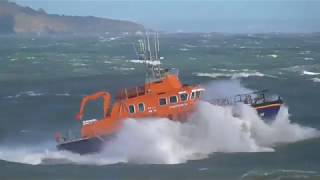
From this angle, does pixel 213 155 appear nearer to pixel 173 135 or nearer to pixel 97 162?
pixel 173 135

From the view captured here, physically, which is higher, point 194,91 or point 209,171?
point 194,91

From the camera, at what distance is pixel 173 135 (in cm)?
4028

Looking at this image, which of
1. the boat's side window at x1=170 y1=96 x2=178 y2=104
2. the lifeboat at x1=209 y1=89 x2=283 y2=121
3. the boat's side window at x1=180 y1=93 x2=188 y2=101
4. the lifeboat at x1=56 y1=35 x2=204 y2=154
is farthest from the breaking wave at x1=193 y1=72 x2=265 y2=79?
the boat's side window at x1=170 y1=96 x2=178 y2=104

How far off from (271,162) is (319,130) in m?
8.49

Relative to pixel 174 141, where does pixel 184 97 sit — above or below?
above

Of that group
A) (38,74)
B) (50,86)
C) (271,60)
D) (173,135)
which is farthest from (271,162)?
(271,60)

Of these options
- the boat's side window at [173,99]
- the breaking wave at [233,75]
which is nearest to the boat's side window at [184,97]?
the boat's side window at [173,99]

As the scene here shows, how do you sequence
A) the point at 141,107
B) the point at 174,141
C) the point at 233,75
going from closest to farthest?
1. the point at 174,141
2. the point at 141,107
3. the point at 233,75

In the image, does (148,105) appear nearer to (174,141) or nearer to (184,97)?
(184,97)

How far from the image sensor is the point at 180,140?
40438mm

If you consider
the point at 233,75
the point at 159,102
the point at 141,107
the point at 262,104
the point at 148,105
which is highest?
the point at 159,102

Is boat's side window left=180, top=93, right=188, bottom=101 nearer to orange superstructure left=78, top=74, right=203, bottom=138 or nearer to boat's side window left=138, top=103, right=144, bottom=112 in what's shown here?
orange superstructure left=78, top=74, right=203, bottom=138

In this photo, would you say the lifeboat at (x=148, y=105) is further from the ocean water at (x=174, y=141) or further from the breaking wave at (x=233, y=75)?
the breaking wave at (x=233, y=75)

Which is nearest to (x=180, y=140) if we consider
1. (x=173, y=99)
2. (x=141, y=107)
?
(x=173, y=99)
